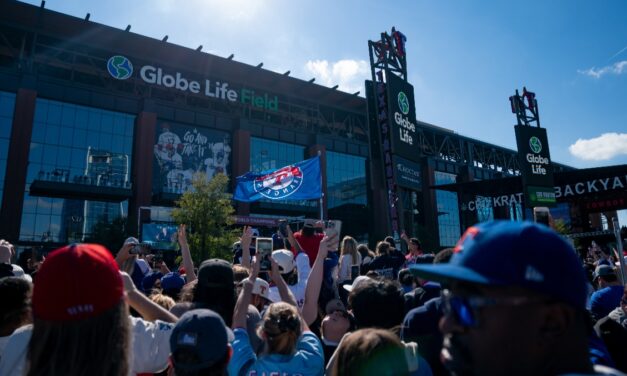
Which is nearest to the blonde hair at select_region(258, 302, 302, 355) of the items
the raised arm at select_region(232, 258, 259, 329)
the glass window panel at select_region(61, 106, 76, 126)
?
the raised arm at select_region(232, 258, 259, 329)

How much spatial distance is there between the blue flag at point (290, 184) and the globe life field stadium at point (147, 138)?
1434cm

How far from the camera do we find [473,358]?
52.4 inches

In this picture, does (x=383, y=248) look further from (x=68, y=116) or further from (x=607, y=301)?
(x=68, y=116)

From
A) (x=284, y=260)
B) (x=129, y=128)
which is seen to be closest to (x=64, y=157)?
(x=129, y=128)

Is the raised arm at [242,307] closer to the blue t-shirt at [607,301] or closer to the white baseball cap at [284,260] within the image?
the white baseball cap at [284,260]

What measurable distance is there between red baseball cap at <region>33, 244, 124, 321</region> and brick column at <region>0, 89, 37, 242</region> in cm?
3868

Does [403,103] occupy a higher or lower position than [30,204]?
higher

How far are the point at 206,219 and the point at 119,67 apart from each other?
20.3 m

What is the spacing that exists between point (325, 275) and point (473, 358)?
14.0 ft

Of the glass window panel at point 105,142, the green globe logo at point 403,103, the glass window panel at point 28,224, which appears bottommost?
the glass window panel at point 28,224

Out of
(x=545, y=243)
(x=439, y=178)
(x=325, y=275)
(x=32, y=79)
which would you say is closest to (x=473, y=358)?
(x=545, y=243)

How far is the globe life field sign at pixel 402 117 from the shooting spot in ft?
55.8

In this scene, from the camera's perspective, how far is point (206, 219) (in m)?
29.7

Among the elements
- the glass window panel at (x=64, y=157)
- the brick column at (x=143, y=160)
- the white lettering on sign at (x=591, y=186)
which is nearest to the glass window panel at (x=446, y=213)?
the white lettering on sign at (x=591, y=186)
